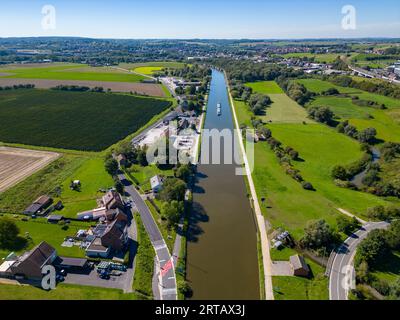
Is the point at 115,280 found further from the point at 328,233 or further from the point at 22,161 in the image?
the point at 22,161

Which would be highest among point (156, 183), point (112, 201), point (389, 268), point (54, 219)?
point (156, 183)

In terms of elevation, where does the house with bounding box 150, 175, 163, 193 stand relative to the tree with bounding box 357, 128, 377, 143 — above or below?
below

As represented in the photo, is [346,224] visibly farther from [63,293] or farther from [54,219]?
[54,219]

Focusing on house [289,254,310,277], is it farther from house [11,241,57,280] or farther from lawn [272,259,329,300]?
house [11,241,57,280]

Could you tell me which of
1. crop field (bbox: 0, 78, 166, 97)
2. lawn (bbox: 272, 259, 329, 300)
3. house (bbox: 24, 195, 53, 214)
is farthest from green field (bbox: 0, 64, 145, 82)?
lawn (bbox: 272, 259, 329, 300)

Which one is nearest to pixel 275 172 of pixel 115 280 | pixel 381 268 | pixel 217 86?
pixel 381 268

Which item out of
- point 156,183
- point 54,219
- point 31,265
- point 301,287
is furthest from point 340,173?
point 31,265

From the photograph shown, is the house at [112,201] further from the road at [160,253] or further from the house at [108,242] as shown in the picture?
the house at [108,242]
